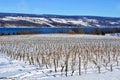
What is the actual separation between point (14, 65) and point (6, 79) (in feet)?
12.8

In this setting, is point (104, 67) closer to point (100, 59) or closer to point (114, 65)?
point (114, 65)

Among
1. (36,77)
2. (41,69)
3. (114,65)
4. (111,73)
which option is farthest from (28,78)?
(114,65)

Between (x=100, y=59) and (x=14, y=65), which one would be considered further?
(x=100, y=59)

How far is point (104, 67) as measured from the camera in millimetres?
15234

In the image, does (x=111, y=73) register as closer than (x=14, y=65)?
Yes

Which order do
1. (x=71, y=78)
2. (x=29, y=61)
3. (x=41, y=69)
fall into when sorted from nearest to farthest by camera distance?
(x=71, y=78)
(x=41, y=69)
(x=29, y=61)

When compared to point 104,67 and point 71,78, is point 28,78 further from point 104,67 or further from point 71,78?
point 104,67

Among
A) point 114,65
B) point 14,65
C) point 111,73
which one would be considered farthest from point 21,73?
point 114,65

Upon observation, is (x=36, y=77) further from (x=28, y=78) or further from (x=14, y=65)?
(x=14, y=65)

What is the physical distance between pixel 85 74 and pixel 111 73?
3.83 ft

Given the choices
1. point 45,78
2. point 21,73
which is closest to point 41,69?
point 21,73

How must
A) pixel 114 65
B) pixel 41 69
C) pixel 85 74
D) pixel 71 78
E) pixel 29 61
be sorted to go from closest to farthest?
pixel 71 78 → pixel 85 74 → pixel 41 69 → pixel 114 65 → pixel 29 61

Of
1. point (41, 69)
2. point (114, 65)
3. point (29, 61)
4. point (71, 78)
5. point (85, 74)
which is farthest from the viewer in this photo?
point (29, 61)

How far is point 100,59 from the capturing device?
17.8 metres
